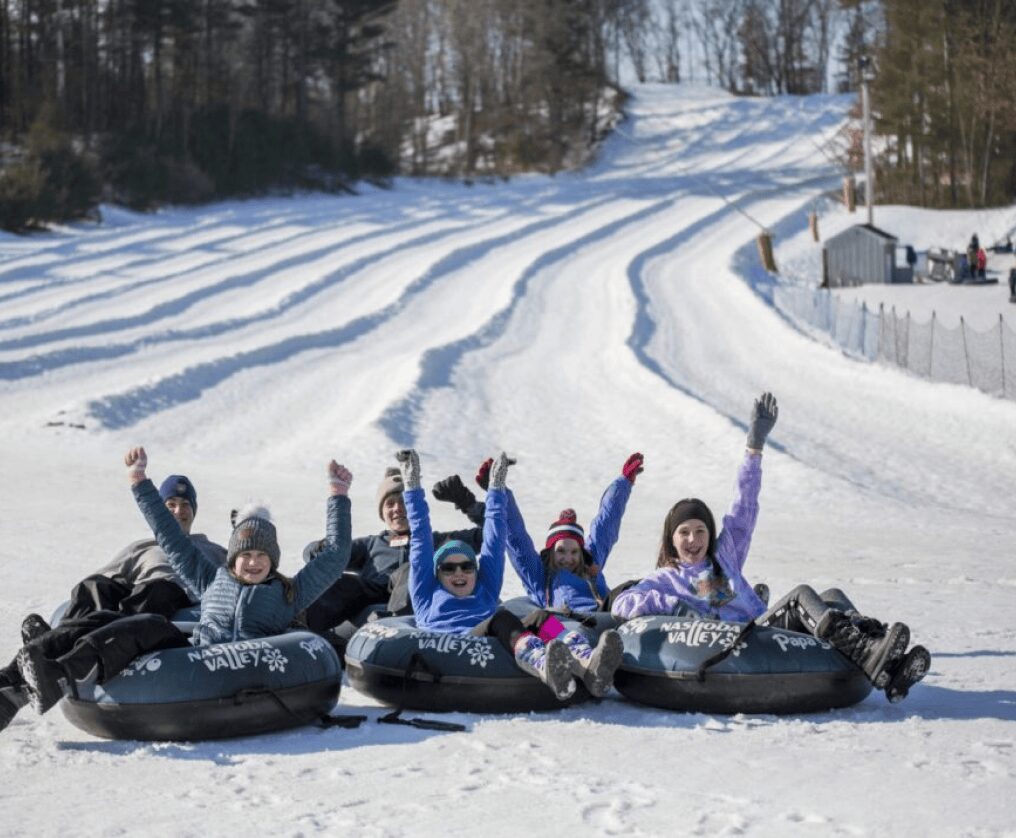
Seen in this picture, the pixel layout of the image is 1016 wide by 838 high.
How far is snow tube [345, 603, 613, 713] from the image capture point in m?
6.22

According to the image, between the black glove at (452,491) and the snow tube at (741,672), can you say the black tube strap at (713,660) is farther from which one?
the black glove at (452,491)

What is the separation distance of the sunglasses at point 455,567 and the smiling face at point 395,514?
1.08m

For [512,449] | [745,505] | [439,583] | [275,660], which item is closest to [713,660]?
[745,505]

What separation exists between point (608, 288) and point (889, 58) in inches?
766

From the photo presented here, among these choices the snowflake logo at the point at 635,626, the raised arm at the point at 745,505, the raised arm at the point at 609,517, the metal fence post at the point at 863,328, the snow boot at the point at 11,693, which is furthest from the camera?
the metal fence post at the point at 863,328

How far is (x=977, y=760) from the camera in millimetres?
5172

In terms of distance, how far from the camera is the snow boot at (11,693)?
5.71m

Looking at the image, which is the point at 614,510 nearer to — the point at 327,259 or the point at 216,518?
the point at 216,518

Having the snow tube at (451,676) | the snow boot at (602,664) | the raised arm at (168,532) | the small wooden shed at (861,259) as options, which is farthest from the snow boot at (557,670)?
the small wooden shed at (861,259)

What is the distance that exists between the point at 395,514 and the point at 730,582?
2013mm

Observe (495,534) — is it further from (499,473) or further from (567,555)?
(567,555)

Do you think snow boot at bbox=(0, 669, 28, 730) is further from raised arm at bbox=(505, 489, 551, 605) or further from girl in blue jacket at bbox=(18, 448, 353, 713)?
raised arm at bbox=(505, 489, 551, 605)

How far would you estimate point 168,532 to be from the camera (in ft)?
21.5

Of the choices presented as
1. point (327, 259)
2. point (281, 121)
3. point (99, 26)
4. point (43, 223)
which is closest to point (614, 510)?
point (327, 259)
